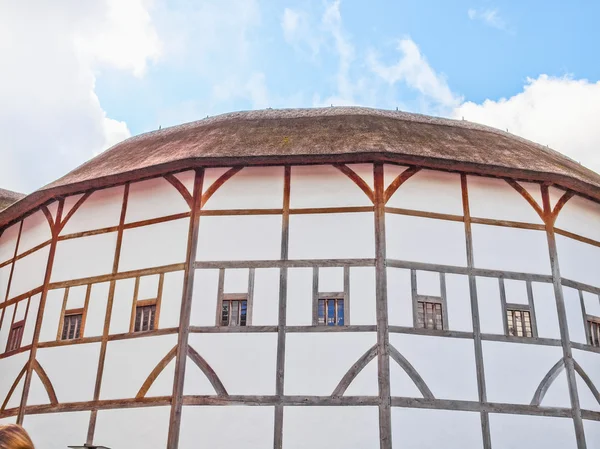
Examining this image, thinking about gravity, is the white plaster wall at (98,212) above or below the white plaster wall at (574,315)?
above

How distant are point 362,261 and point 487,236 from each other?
2.77 m

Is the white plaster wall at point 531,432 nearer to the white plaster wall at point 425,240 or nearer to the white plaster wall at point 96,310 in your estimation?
the white plaster wall at point 425,240

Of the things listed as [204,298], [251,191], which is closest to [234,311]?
[204,298]

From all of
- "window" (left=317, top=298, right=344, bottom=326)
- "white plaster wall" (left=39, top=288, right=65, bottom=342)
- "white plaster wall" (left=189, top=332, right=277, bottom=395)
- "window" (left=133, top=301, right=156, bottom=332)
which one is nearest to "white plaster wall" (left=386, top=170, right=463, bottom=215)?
"window" (left=317, top=298, right=344, bottom=326)

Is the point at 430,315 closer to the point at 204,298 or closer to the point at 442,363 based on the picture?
the point at 442,363

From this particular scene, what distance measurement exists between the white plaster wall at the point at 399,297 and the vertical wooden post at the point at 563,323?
3182 mm

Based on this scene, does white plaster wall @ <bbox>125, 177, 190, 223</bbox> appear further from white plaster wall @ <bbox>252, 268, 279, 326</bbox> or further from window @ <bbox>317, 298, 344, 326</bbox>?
window @ <bbox>317, 298, 344, 326</bbox>

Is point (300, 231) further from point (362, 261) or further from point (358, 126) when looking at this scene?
point (358, 126)

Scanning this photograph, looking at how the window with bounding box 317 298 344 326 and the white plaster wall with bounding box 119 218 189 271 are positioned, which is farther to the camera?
the white plaster wall with bounding box 119 218 189 271

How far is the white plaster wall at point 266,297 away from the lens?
13.2 m

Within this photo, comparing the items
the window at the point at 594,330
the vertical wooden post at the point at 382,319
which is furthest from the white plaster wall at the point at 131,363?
the window at the point at 594,330

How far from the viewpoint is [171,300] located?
13734 millimetres

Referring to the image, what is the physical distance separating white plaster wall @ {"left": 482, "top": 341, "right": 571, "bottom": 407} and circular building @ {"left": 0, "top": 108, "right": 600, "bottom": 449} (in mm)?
38

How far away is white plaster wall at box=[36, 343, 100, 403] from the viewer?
45.3 ft
